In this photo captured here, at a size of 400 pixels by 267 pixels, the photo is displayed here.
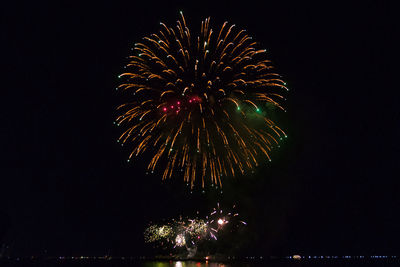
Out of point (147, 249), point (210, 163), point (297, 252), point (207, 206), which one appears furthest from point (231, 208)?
point (210, 163)

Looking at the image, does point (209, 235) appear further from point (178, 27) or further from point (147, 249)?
point (178, 27)

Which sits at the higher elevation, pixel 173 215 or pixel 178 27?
pixel 178 27

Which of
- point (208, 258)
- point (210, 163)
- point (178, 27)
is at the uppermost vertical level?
point (178, 27)

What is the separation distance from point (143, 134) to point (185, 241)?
191 feet

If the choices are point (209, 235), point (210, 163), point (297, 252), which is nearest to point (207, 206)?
point (209, 235)

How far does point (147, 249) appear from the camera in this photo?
11231 cm

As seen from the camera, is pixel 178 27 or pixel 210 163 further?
pixel 210 163

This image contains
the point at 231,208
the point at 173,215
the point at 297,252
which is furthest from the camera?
the point at 297,252

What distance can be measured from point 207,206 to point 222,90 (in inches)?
2270

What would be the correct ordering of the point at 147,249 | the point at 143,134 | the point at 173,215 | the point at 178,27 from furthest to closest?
1. the point at 147,249
2. the point at 173,215
3. the point at 143,134
4. the point at 178,27

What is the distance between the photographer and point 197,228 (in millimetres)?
76875

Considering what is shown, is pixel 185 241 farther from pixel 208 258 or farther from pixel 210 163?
pixel 210 163

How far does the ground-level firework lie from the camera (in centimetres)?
7731

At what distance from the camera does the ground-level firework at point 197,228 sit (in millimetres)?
77312
